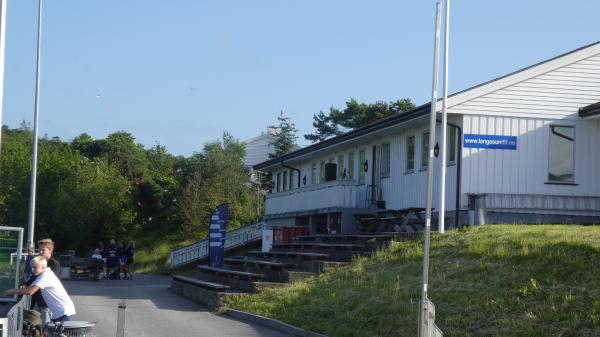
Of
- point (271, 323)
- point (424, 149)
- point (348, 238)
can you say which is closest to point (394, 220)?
point (348, 238)

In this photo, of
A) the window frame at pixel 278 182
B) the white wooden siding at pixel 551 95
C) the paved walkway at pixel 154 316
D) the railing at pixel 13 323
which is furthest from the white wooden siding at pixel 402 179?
the railing at pixel 13 323

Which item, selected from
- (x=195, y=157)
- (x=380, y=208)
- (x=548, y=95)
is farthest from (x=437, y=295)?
(x=195, y=157)

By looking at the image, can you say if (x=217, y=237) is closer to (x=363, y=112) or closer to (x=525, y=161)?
(x=525, y=161)

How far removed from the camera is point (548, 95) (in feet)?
86.5

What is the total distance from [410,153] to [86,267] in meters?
13.5

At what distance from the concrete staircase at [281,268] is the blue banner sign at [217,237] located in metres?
0.85

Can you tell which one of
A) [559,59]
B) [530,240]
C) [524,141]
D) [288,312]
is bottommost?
[288,312]

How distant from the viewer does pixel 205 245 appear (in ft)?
138

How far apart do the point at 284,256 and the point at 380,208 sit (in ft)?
20.4

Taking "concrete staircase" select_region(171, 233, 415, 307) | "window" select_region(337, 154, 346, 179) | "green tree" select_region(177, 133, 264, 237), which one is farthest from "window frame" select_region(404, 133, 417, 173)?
"green tree" select_region(177, 133, 264, 237)

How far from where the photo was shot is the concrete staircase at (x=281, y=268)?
21.6 metres

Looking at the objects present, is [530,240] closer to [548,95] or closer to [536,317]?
[536,317]

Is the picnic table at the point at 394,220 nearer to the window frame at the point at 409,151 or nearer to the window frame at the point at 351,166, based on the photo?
the window frame at the point at 409,151

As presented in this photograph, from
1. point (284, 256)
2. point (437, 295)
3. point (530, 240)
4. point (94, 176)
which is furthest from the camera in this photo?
point (94, 176)
